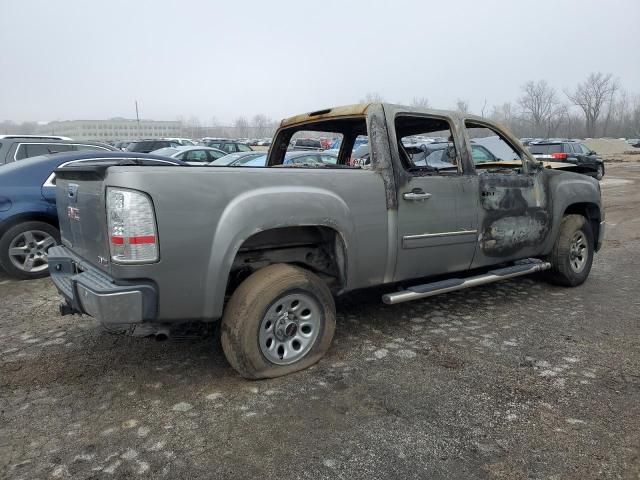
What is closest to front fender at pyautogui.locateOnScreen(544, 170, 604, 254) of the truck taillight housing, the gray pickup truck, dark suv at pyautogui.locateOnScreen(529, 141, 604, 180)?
the gray pickup truck

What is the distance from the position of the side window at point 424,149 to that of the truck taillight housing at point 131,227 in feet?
7.33

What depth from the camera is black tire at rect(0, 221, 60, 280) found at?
563 centimetres

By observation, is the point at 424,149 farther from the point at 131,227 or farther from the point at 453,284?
the point at 131,227

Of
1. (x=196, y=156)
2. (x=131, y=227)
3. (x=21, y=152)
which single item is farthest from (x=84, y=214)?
(x=196, y=156)

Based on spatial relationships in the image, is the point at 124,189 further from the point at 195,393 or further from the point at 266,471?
the point at 266,471

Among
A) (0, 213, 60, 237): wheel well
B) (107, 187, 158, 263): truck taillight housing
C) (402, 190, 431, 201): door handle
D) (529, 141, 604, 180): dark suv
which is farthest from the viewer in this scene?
(529, 141, 604, 180): dark suv

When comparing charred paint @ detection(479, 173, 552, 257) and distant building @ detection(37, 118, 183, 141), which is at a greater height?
distant building @ detection(37, 118, 183, 141)

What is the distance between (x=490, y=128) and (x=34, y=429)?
14.3 feet

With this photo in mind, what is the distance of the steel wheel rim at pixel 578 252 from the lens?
532cm

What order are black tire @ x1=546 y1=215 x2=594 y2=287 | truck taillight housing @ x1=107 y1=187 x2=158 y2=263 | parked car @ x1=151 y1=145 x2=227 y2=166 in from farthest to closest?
parked car @ x1=151 y1=145 x2=227 y2=166
black tire @ x1=546 y1=215 x2=594 y2=287
truck taillight housing @ x1=107 y1=187 x2=158 y2=263

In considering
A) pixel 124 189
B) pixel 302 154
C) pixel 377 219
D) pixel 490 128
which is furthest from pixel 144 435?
pixel 302 154

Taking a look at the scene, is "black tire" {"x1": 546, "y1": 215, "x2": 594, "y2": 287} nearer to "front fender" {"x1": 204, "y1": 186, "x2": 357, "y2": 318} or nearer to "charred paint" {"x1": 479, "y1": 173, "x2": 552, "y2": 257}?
"charred paint" {"x1": 479, "y1": 173, "x2": 552, "y2": 257}

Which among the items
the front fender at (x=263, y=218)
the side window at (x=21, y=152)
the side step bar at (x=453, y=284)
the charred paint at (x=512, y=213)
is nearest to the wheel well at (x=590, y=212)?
the charred paint at (x=512, y=213)

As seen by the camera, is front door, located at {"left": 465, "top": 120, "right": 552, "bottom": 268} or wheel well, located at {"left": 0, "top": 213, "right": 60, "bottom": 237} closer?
front door, located at {"left": 465, "top": 120, "right": 552, "bottom": 268}
